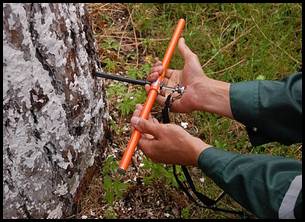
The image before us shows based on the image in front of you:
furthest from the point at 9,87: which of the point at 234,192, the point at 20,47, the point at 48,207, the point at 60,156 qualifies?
the point at 234,192

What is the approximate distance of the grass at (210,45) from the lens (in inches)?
94.3

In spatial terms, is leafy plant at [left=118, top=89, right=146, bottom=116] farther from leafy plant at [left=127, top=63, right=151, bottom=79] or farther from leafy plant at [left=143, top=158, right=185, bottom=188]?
leafy plant at [left=143, top=158, right=185, bottom=188]

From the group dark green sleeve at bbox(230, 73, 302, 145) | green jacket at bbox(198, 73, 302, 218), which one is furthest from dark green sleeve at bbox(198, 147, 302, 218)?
dark green sleeve at bbox(230, 73, 302, 145)

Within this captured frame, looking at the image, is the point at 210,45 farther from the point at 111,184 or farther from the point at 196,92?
the point at 111,184

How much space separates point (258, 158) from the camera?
1.73 metres

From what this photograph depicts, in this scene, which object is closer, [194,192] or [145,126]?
[145,126]

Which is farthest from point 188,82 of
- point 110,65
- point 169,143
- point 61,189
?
point 61,189

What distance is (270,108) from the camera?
186 centimetres

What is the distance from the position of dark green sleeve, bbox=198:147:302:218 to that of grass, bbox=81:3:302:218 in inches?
23.6

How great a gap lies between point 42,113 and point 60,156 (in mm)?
223

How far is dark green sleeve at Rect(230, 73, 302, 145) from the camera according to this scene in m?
1.82

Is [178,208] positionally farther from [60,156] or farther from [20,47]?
[20,47]

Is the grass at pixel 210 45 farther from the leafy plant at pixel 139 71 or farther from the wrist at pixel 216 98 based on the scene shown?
the wrist at pixel 216 98

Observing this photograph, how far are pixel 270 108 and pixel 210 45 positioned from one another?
0.94m
